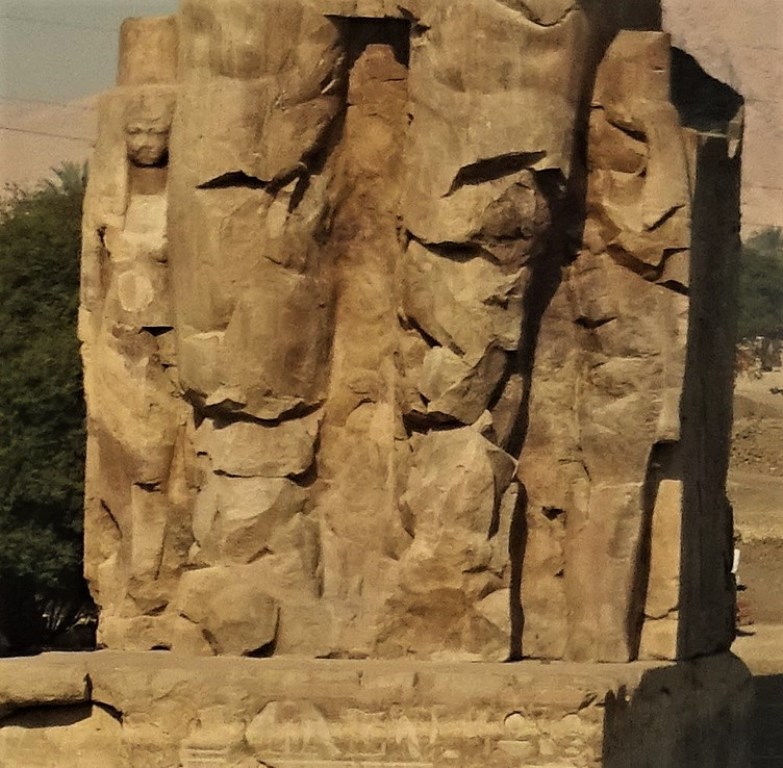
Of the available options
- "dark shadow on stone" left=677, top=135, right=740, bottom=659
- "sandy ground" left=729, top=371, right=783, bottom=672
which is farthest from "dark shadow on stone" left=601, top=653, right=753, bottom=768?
"sandy ground" left=729, top=371, right=783, bottom=672

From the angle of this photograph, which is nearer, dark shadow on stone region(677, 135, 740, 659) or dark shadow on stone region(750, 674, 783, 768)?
dark shadow on stone region(677, 135, 740, 659)

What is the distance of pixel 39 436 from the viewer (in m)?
17.1

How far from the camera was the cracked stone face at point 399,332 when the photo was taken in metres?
9.36

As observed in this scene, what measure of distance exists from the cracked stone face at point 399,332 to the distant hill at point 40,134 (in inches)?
1526

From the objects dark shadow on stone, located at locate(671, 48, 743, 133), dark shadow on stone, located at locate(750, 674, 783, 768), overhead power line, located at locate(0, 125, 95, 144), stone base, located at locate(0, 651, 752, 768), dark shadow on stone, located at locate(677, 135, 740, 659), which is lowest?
stone base, located at locate(0, 651, 752, 768)

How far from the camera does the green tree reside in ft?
55.8

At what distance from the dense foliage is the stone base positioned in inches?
1179

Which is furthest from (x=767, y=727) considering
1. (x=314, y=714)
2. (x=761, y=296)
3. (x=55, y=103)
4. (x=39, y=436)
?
(x=55, y=103)

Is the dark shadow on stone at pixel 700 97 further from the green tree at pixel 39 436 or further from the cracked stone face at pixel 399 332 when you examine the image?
the green tree at pixel 39 436

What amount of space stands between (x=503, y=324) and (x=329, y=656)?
3.94 ft

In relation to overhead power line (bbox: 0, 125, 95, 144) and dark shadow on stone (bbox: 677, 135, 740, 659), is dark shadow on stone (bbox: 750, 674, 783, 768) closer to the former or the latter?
dark shadow on stone (bbox: 677, 135, 740, 659)

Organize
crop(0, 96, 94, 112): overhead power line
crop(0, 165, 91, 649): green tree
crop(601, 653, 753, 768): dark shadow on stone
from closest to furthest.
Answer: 1. crop(601, 653, 753, 768): dark shadow on stone
2. crop(0, 165, 91, 649): green tree
3. crop(0, 96, 94, 112): overhead power line

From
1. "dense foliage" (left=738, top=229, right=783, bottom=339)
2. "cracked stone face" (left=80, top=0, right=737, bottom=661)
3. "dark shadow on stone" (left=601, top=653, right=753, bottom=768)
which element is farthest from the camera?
"dense foliage" (left=738, top=229, right=783, bottom=339)

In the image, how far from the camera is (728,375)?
10641mm
